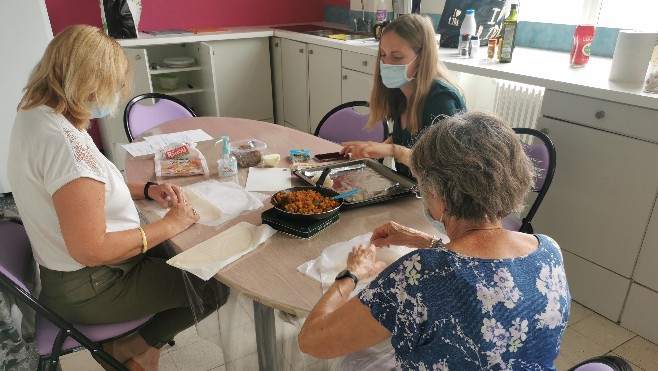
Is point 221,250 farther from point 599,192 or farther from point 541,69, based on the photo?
point 541,69

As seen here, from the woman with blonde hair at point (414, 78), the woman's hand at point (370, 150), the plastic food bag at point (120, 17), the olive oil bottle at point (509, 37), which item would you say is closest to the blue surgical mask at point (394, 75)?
the woman with blonde hair at point (414, 78)

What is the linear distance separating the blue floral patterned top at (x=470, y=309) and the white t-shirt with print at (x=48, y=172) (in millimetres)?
833

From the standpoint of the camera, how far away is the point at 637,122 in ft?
6.23

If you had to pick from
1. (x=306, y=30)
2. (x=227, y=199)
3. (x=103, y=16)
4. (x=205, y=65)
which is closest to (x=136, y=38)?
(x=103, y=16)

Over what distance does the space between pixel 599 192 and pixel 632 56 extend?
605 millimetres

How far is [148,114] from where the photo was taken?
2582 mm

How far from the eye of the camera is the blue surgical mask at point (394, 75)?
1931 mm

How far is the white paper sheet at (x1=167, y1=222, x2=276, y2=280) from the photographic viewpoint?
1.23 m

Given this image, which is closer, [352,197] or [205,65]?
[352,197]

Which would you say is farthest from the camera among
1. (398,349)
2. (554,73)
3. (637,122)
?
(554,73)

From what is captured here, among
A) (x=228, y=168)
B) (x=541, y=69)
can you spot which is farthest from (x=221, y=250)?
(x=541, y=69)

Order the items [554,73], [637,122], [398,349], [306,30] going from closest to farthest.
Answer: [398,349] < [637,122] < [554,73] < [306,30]

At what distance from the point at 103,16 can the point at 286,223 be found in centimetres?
298

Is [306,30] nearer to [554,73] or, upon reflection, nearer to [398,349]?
[554,73]
